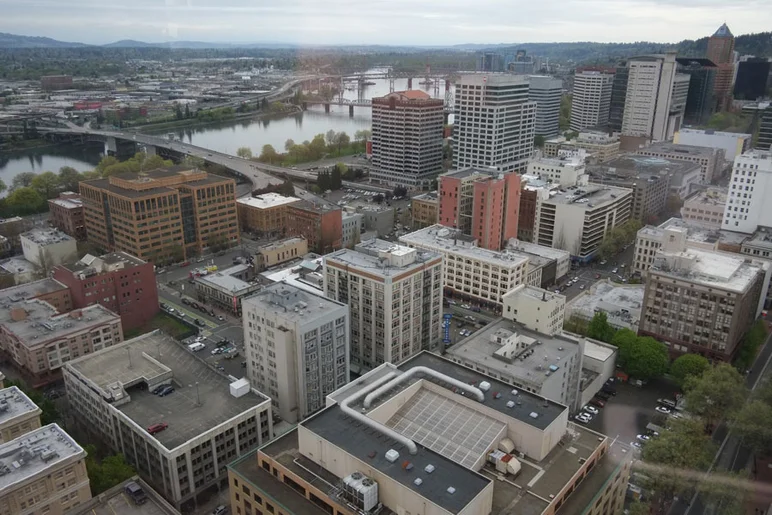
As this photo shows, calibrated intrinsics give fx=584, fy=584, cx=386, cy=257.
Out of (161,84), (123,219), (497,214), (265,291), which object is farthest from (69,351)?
(161,84)

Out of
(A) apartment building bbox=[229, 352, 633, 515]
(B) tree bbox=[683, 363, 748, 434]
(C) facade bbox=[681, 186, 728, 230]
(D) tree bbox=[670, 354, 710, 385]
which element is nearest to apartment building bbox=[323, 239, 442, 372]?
(A) apartment building bbox=[229, 352, 633, 515]

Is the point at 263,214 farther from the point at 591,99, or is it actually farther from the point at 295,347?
the point at 591,99

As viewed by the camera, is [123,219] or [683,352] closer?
[683,352]

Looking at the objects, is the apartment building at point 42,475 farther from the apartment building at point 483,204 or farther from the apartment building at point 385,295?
the apartment building at point 483,204

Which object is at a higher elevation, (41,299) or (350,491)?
(350,491)

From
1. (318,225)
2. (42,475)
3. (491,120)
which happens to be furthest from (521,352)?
(491,120)

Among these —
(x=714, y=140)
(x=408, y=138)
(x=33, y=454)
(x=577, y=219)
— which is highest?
(x=408, y=138)

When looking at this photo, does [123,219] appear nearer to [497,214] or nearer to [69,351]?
[69,351]

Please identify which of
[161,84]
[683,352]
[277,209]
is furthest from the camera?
[161,84]
